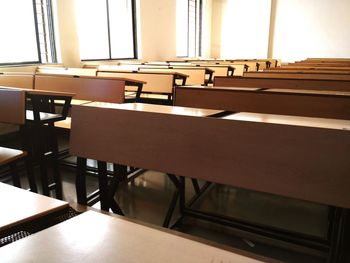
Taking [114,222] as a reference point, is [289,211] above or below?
below

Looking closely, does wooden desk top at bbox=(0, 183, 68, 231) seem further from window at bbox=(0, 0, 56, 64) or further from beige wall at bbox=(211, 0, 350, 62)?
beige wall at bbox=(211, 0, 350, 62)

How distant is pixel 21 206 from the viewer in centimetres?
69

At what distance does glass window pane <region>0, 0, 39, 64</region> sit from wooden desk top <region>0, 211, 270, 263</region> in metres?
3.84

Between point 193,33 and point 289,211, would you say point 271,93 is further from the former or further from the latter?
point 193,33

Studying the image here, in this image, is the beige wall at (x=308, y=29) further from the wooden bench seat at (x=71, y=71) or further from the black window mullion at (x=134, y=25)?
the wooden bench seat at (x=71, y=71)

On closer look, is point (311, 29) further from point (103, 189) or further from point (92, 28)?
point (103, 189)

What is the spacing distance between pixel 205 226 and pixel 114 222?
131 centimetres

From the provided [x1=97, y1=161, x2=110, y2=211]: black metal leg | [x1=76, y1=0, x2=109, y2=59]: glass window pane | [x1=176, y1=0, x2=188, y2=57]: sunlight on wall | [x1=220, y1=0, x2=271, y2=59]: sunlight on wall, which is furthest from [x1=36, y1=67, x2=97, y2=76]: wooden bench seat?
[x1=220, y1=0, x2=271, y2=59]: sunlight on wall

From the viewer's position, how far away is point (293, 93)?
1.77 m

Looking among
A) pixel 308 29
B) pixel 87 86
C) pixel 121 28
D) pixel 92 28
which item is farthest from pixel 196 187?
pixel 308 29

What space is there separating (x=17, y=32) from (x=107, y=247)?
4168mm

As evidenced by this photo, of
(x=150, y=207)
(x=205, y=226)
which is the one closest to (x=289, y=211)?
(x=205, y=226)

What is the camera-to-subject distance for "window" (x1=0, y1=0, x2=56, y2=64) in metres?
3.76

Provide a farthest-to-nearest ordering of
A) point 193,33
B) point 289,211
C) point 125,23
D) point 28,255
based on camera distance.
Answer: point 193,33 < point 125,23 < point 289,211 < point 28,255
